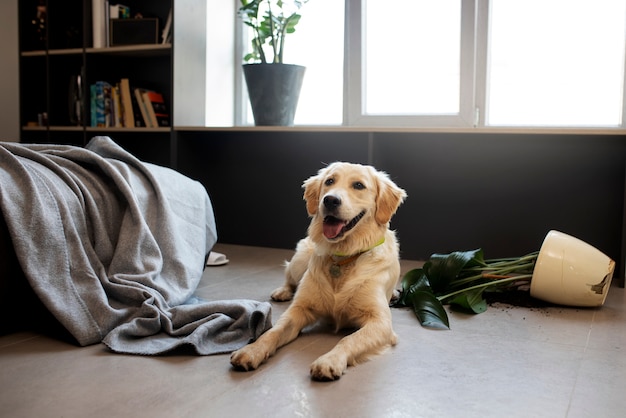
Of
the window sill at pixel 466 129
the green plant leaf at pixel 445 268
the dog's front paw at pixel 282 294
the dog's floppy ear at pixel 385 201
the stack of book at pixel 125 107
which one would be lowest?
the dog's front paw at pixel 282 294

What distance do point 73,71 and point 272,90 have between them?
1.75 meters

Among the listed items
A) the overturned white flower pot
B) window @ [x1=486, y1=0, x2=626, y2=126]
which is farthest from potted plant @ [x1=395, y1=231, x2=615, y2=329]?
window @ [x1=486, y1=0, x2=626, y2=126]

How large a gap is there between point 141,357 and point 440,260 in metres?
1.52

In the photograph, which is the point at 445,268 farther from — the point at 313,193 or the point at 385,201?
the point at 313,193

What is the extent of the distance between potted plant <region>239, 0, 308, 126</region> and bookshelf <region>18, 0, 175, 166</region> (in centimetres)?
65

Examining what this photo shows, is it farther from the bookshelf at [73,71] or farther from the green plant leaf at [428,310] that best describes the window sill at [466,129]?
the green plant leaf at [428,310]

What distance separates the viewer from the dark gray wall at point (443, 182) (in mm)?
3619

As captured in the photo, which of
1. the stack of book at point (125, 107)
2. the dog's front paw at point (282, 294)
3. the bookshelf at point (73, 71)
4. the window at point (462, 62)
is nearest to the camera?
the dog's front paw at point (282, 294)

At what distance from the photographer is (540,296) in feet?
9.27

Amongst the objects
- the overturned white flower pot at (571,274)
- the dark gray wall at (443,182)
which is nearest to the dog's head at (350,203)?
the overturned white flower pot at (571,274)

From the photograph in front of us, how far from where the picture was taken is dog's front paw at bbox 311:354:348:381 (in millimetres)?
1752

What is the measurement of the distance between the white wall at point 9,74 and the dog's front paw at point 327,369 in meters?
3.98

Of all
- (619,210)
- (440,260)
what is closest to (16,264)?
(440,260)

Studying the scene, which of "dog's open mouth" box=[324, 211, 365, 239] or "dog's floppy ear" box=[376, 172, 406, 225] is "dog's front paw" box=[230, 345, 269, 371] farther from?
"dog's floppy ear" box=[376, 172, 406, 225]
